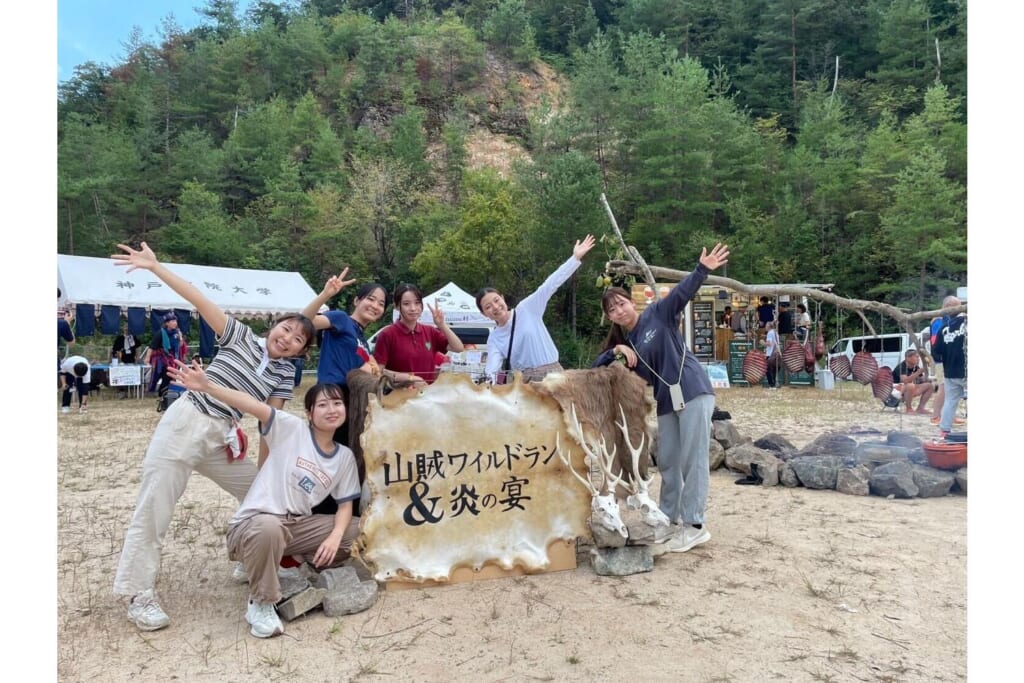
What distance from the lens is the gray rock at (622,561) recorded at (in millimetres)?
2934

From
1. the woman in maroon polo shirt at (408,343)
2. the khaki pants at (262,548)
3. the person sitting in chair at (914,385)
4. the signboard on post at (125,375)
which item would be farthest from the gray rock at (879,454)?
the signboard on post at (125,375)

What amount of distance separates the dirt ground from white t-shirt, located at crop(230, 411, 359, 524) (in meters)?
0.45

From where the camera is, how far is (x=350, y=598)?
260 cm

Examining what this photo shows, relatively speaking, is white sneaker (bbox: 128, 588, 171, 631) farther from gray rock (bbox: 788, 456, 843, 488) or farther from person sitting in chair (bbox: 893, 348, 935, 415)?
person sitting in chair (bbox: 893, 348, 935, 415)

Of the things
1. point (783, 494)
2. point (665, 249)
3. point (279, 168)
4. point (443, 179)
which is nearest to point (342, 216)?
point (443, 179)

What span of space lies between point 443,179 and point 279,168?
636cm

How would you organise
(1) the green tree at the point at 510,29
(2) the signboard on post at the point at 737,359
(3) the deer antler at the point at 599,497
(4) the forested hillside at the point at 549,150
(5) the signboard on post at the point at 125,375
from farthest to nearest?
(4) the forested hillside at the point at 549,150
(2) the signboard on post at the point at 737,359
(5) the signboard on post at the point at 125,375
(1) the green tree at the point at 510,29
(3) the deer antler at the point at 599,497

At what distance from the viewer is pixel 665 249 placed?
17.2m

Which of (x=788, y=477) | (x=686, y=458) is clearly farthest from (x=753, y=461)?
(x=686, y=458)

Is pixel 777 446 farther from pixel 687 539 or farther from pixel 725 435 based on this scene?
pixel 687 539

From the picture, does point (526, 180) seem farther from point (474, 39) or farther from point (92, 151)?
point (92, 151)

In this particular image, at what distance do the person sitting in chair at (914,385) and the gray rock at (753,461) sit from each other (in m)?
4.02

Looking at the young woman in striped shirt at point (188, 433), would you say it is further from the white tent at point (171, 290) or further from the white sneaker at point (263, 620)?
the white tent at point (171, 290)

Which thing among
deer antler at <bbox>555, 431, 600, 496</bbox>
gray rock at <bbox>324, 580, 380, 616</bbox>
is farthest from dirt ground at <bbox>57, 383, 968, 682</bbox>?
deer antler at <bbox>555, 431, 600, 496</bbox>
